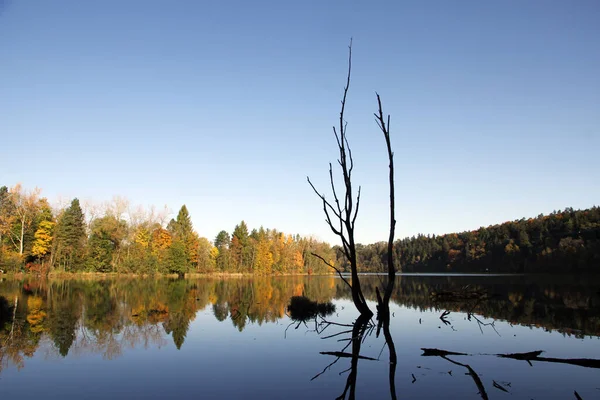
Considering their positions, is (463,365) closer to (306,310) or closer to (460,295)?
(306,310)

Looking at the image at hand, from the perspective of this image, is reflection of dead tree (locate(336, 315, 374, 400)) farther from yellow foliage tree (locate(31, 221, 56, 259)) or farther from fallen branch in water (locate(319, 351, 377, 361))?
yellow foliage tree (locate(31, 221, 56, 259))

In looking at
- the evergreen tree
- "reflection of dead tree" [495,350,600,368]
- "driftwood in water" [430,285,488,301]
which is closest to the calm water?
"reflection of dead tree" [495,350,600,368]

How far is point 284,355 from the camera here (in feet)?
41.1

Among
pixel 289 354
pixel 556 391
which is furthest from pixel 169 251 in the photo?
Result: pixel 556 391

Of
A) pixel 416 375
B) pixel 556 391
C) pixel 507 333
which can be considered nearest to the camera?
pixel 556 391

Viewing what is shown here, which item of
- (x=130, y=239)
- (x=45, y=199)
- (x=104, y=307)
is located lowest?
(x=104, y=307)

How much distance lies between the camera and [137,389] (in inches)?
353

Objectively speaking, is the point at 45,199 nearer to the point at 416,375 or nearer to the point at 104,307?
the point at 104,307

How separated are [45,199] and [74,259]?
491 inches

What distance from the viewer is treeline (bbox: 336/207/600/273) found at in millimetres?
79625

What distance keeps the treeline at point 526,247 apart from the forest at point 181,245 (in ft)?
0.72

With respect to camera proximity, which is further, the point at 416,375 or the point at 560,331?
the point at 560,331

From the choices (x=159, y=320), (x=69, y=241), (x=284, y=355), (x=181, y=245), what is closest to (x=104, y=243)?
(x=69, y=241)

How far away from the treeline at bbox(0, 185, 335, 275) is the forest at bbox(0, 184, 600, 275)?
0.16 meters
